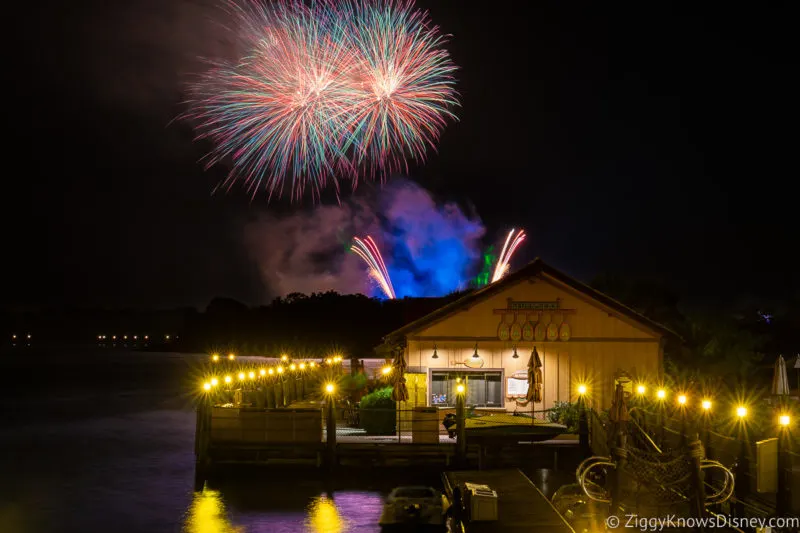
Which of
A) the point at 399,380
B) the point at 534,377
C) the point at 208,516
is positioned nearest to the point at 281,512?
the point at 208,516

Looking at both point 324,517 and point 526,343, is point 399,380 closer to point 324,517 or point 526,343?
point 526,343

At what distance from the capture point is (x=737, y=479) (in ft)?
50.8

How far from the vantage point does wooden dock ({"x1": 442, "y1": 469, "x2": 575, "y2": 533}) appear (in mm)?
13788

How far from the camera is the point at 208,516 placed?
844 inches

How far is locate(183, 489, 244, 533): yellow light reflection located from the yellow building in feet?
21.7

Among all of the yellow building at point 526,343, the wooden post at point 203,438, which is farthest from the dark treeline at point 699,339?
the wooden post at point 203,438

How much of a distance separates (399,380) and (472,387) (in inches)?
118

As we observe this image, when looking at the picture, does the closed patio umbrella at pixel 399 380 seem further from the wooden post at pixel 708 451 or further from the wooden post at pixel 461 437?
the wooden post at pixel 708 451

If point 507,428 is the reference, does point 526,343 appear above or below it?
above

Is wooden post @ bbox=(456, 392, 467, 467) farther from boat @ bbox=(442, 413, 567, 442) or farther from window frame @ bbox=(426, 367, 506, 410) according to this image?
window frame @ bbox=(426, 367, 506, 410)

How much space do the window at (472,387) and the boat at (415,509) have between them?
7.28m

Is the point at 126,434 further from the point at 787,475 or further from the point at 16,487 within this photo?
the point at 787,475

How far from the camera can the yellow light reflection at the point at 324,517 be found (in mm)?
19812

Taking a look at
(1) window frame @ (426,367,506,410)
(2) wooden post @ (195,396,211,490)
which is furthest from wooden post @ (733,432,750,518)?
(2) wooden post @ (195,396,211,490)
